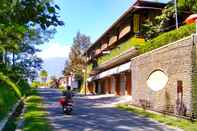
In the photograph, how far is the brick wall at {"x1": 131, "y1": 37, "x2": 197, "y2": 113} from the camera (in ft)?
67.1

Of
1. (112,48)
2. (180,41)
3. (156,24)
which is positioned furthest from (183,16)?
(180,41)

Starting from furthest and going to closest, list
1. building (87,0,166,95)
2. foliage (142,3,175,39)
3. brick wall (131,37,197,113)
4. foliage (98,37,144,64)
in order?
building (87,0,166,95), foliage (98,37,144,64), foliage (142,3,175,39), brick wall (131,37,197,113)

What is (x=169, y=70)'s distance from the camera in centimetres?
2306

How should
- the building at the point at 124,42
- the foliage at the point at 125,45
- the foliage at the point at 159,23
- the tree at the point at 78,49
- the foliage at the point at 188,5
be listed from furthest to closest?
1. the tree at the point at 78,49
2. the building at the point at 124,42
3. the foliage at the point at 125,45
4. the foliage at the point at 159,23
5. the foliage at the point at 188,5

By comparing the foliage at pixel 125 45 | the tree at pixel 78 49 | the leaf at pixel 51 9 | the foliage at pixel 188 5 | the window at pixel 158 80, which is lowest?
the window at pixel 158 80

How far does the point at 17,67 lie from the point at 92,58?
15120mm

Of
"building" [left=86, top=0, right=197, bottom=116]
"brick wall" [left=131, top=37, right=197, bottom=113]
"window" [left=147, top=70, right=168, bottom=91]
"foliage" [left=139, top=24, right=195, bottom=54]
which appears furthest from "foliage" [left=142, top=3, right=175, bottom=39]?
"window" [left=147, top=70, right=168, bottom=91]

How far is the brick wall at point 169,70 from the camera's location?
67.1 feet

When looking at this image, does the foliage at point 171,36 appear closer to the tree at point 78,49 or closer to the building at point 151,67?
the building at point 151,67

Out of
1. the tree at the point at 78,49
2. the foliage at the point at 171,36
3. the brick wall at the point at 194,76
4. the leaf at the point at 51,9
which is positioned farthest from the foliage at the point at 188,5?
the tree at the point at 78,49

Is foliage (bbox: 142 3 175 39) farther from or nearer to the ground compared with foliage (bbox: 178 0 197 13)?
nearer to the ground

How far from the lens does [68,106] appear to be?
77.7ft

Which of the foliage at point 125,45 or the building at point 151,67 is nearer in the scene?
the building at point 151,67

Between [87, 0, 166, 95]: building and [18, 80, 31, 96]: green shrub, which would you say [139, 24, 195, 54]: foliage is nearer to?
[87, 0, 166, 95]: building
